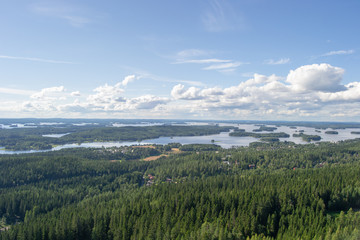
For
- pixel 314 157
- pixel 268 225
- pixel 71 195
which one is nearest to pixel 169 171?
pixel 71 195

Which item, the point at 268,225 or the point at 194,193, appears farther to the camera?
the point at 194,193

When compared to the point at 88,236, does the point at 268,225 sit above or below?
above

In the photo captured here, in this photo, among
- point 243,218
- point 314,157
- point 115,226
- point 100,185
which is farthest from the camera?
point 314,157

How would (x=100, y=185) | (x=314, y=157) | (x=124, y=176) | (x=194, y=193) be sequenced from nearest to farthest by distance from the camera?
(x=194, y=193) < (x=100, y=185) < (x=124, y=176) < (x=314, y=157)

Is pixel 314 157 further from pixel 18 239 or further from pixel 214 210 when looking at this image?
pixel 18 239

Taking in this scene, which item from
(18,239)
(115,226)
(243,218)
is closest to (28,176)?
(18,239)

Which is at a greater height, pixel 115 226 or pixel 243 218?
pixel 243 218

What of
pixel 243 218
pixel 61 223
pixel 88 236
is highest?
pixel 243 218

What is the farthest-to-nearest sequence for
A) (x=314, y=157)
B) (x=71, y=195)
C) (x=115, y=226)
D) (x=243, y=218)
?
(x=314, y=157) → (x=71, y=195) → (x=115, y=226) → (x=243, y=218)

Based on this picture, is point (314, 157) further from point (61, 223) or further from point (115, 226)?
point (61, 223)
